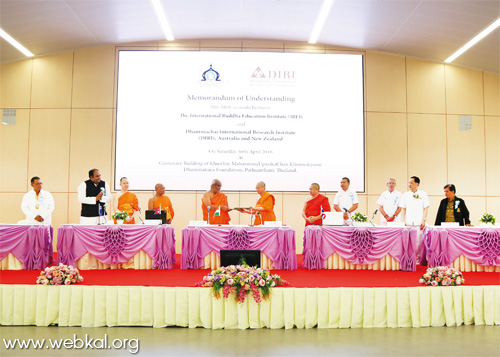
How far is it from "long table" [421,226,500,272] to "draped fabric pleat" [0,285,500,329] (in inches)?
74.0

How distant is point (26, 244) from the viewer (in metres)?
5.83

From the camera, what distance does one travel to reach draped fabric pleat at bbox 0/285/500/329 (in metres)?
4.02

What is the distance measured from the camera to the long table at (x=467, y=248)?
5844 millimetres

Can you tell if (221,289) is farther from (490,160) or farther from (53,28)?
(490,160)

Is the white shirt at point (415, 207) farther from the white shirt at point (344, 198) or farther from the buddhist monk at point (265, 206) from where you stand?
the buddhist monk at point (265, 206)

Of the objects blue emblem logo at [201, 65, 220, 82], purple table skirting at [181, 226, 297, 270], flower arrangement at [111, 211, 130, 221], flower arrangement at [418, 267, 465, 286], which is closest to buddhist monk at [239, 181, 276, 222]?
purple table skirting at [181, 226, 297, 270]

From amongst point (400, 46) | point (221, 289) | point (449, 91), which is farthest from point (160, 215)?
point (449, 91)

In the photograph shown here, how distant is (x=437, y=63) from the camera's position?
879 cm

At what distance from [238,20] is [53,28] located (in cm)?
314

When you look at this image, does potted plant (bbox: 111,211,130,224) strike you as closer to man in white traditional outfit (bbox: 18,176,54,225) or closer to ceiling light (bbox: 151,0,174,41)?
man in white traditional outfit (bbox: 18,176,54,225)

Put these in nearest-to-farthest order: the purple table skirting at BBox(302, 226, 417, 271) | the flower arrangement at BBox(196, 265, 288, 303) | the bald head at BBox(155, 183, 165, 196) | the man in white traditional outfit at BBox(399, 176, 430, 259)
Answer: the flower arrangement at BBox(196, 265, 288, 303), the purple table skirting at BBox(302, 226, 417, 271), the man in white traditional outfit at BBox(399, 176, 430, 259), the bald head at BBox(155, 183, 165, 196)

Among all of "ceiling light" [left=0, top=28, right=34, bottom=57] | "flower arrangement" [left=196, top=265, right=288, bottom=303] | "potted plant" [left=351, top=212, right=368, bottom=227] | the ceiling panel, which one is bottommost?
"flower arrangement" [left=196, top=265, right=288, bottom=303]

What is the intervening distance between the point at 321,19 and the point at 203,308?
17.9 ft

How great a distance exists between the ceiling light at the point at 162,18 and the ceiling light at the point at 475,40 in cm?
525
